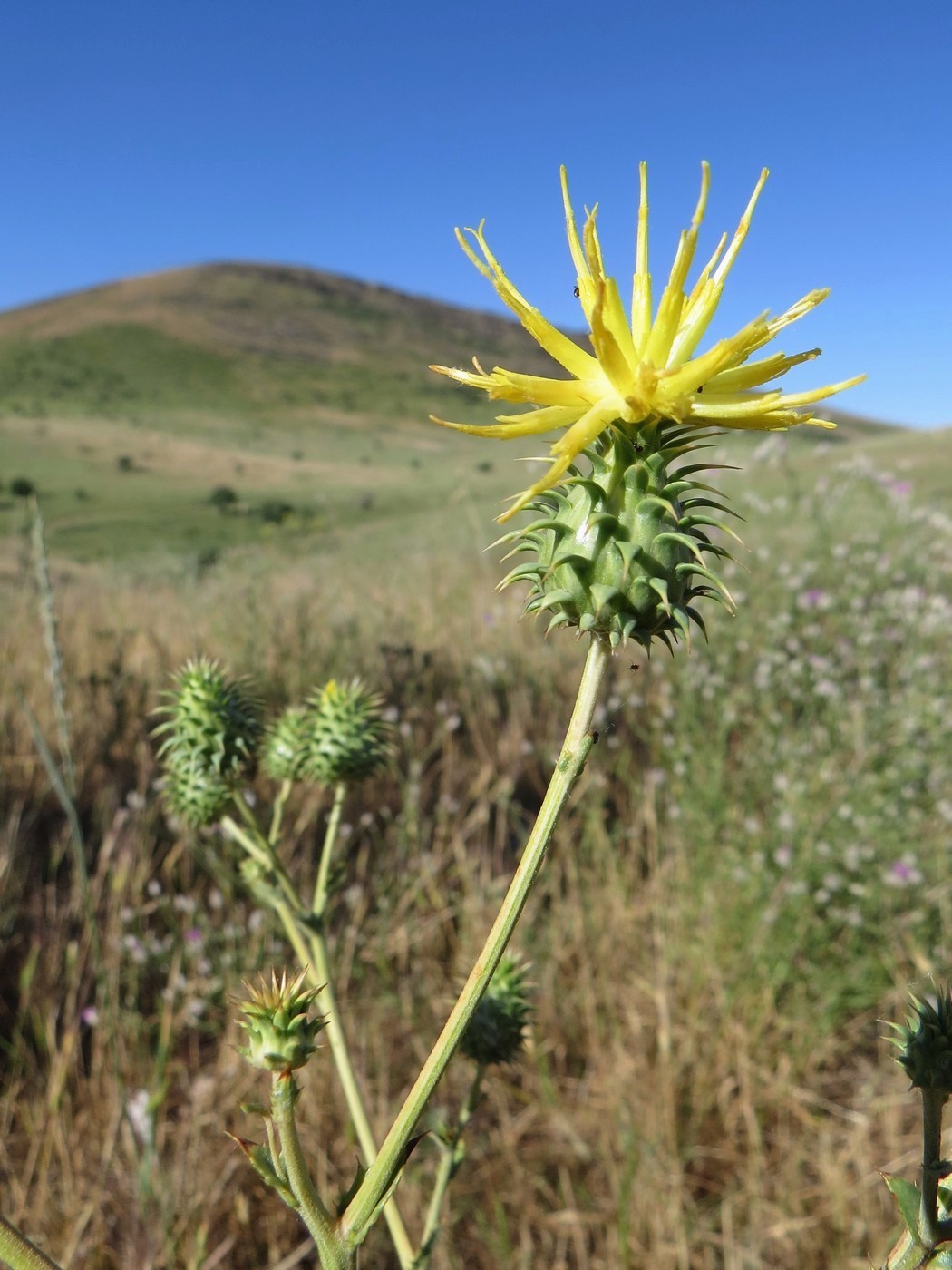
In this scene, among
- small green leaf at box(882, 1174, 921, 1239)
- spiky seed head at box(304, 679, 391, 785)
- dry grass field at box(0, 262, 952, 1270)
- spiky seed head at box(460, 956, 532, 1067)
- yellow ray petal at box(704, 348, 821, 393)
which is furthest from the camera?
dry grass field at box(0, 262, 952, 1270)

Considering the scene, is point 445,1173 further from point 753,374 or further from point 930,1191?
point 753,374

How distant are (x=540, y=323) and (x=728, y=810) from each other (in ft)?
10.9

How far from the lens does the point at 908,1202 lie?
2.97 feet

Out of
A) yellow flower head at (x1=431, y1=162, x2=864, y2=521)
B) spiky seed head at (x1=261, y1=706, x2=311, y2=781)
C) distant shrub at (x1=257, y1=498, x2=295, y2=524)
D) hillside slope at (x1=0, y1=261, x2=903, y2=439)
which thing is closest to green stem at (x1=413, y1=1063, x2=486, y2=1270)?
spiky seed head at (x1=261, y1=706, x2=311, y2=781)

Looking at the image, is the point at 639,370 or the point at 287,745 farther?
the point at 287,745

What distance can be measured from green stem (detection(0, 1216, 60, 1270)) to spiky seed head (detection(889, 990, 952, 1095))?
0.91 metres

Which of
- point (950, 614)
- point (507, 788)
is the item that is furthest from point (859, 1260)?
point (950, 614)

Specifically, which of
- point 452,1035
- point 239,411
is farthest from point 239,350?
point 452,1035

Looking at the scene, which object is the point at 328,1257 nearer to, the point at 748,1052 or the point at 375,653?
the point at 748,1052

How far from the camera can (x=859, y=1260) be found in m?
2.58

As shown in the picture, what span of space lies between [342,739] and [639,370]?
1.12 m

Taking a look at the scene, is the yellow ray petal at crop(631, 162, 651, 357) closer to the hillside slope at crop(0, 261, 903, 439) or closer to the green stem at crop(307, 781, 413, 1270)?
the green stem at crop(307, 781, 413, 1270)

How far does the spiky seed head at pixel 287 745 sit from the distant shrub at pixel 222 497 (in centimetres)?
3297

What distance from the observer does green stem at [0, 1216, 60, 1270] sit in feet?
2.60
